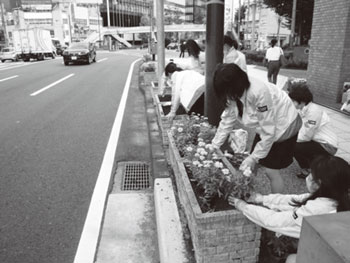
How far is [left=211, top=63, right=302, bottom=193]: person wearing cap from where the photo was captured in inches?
95.7

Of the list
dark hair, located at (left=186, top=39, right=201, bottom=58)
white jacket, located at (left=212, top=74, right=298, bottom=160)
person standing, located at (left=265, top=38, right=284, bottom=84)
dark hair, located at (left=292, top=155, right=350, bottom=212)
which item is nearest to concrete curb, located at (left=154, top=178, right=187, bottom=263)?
white jacket, located at (left=212, top=74, right=298, bottom=160)

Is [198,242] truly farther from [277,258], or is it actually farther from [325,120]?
[325,120]

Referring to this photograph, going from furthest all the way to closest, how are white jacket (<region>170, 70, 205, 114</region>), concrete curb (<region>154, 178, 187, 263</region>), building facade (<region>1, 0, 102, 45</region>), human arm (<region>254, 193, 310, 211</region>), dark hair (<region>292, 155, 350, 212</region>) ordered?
building facade (<region>1, 0, 102, 45</region>), white jacket (<region>170, 70, 205, 114</region>), concrete curb (<region>154, 178, 187, 263</region>), human arm (<region>254, 193, 310, 211</region>), dark hair (<region>292, 155, 350, 212</region>)

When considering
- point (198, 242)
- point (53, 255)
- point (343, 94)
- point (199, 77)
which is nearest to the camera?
point (198, 242)

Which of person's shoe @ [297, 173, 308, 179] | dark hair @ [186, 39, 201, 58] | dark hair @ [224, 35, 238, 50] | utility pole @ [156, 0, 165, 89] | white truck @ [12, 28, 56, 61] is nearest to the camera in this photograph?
person's shoe @ [297, 173, 308, 179]

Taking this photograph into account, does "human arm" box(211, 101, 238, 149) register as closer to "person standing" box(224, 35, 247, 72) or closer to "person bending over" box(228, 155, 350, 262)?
"person bending over" box(228, 155, 350, 262)

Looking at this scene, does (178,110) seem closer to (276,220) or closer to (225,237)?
(225,237)

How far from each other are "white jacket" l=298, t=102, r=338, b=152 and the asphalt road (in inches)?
109

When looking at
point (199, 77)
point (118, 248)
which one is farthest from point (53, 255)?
point (199, 77)

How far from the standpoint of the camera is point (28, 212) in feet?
11.6

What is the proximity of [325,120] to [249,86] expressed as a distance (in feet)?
5.73

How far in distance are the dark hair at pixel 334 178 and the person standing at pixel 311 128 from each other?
Result: 5.75 ft

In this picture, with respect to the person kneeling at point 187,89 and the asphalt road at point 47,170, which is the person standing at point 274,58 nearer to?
the asphalt road at point 47,170

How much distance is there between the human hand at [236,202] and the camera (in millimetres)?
2277
